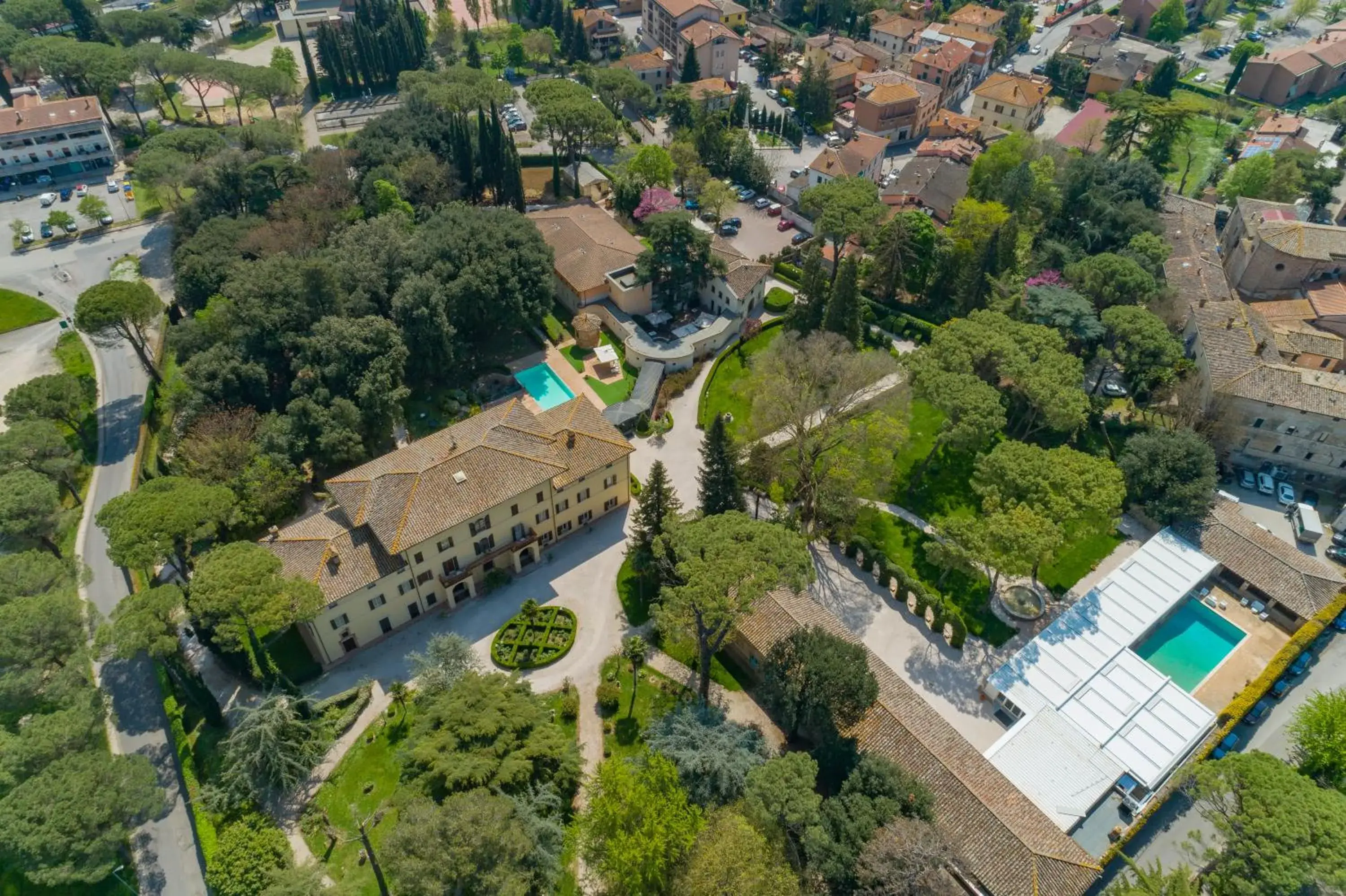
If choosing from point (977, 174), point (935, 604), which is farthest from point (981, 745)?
point (977, 174)

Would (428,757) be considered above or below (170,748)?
above

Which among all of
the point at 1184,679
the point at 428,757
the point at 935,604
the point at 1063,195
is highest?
the point at 1063,195

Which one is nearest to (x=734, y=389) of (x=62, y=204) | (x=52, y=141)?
(x=62, y=204)

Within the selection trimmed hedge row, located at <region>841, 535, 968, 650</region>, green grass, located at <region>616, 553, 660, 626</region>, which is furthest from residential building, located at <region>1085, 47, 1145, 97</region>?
green grass, located at <region>616, 553, 660, 626</region>

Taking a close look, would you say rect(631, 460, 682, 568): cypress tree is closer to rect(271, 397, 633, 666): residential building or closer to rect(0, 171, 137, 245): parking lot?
rect(271, 397, 633, 666): residential building

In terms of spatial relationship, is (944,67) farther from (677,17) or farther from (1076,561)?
(1076,561)

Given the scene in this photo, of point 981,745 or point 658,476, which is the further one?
point 658,476

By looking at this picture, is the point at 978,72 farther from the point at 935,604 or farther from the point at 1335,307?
the point at 935,604
